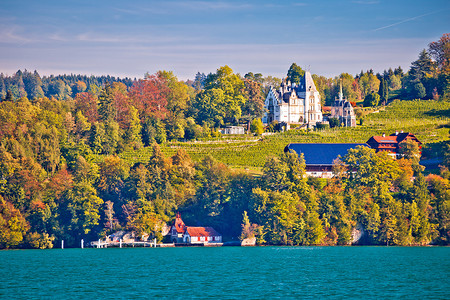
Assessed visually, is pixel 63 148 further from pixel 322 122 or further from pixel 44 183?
pixel 322 122

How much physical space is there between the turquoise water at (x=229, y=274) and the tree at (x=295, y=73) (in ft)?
236

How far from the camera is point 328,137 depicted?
114 m

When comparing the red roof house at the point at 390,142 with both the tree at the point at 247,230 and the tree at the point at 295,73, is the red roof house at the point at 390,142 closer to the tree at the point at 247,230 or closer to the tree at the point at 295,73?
the tree at the point at 247,230

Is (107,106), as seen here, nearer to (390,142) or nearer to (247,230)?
(247,230)

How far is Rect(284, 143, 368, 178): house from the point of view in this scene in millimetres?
97450

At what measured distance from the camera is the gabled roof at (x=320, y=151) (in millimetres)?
97562

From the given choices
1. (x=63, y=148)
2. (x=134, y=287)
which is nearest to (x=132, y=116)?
(x=63, y=148)

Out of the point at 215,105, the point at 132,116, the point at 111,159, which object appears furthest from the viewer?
the point at 215,105

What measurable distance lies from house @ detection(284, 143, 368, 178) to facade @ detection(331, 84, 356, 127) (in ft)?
80.2

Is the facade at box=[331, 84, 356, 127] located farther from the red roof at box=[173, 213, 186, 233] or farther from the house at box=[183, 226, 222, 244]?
the red roof at box=[173, 213, 186, 233]

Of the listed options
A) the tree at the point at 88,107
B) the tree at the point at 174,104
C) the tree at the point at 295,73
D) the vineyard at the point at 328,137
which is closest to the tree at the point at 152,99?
the tree at the point at 174,104

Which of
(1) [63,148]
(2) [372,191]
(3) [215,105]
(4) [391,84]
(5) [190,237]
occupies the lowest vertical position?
(5) [190,237]

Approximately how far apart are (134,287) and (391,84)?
14015 centimetres

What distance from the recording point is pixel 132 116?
106 metres
